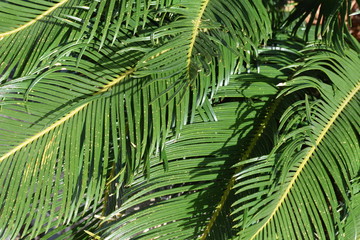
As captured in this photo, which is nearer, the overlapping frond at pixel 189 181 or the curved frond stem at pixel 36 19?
the overlapping frond at pixel 189 181

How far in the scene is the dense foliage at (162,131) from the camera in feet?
4.11

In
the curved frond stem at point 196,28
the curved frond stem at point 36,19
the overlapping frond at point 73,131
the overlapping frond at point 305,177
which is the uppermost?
the curved frond stem at point 36,19

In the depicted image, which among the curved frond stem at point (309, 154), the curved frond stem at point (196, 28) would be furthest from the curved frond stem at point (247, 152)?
the curved frond stem at point (196, 28)

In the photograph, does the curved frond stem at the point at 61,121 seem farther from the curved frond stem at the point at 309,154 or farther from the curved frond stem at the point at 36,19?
the curved frond stem at the point at 309,154

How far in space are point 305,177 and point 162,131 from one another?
0.41 metres

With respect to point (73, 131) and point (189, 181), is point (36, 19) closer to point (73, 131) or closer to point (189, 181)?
point (73, 131)

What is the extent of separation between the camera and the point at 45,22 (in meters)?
1.42

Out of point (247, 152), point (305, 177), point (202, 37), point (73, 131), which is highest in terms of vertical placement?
point (202, 37)

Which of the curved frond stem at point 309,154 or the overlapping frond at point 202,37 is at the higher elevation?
the overlapping frond at point 202,37

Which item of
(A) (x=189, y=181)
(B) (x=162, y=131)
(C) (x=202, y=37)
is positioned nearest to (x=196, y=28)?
(C) (x=202, y=37)

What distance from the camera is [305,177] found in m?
1.28

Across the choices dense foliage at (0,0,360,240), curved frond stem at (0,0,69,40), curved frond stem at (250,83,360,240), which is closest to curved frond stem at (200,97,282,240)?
dense foliage at (0,0,360,240)

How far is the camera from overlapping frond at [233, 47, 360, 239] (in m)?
1.24

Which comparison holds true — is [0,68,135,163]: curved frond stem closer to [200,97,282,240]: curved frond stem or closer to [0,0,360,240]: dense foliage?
[0,0,360,240]: dense foliage
